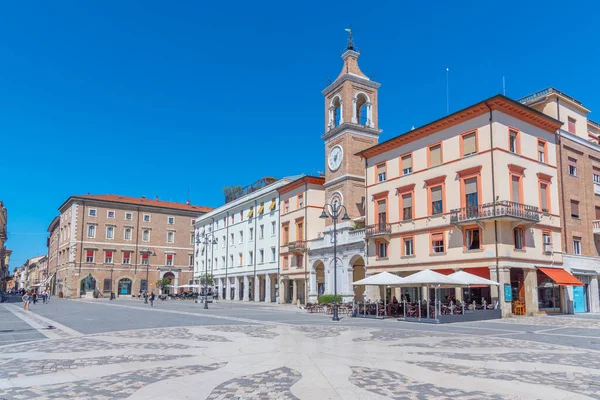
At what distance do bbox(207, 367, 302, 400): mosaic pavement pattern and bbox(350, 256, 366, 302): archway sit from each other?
31.5m

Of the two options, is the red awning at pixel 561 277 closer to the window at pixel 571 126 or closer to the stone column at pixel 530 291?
the stone column at pixel 530 291

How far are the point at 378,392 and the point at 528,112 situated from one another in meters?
28.5

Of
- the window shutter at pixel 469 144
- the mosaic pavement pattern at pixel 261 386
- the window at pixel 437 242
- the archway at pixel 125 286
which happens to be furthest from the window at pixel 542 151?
the archway at pixel 125 286

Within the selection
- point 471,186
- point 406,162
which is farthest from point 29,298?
point 471,186

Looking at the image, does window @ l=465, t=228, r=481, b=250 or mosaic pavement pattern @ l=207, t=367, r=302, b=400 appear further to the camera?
window @ l=465, t=228, r=481, b=250

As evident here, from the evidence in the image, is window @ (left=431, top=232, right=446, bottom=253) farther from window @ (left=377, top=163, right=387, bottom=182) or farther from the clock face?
the clock face

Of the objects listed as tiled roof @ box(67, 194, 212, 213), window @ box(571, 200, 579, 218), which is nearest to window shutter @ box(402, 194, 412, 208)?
window @ box(571, 200, 579, 218)

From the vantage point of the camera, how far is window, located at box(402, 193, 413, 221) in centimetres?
3537

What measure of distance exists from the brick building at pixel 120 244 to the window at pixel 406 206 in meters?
48.3

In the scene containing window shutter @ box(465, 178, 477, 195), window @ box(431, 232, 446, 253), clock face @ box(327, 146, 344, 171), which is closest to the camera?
window shutter @ box(465, 178, 477, 195)

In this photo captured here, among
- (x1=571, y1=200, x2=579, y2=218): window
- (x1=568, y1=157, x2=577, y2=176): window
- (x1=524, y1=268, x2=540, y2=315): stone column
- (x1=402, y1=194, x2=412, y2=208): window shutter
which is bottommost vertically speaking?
(x1=524, y1=268, x2=540, y2=315): stone column

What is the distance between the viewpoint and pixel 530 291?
29.9 meters

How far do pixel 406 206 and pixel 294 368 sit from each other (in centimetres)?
2691

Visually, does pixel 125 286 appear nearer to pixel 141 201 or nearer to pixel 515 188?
pixel 141 201
